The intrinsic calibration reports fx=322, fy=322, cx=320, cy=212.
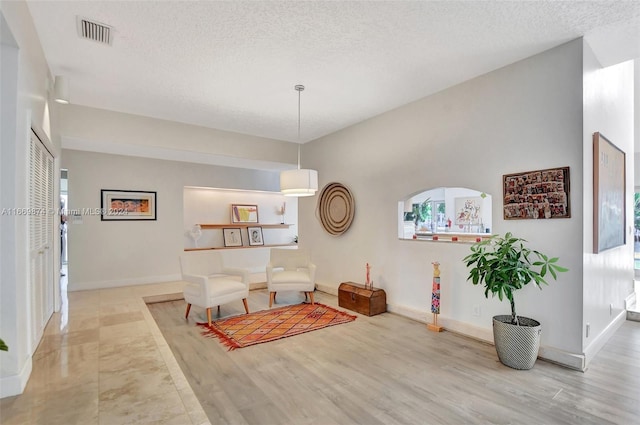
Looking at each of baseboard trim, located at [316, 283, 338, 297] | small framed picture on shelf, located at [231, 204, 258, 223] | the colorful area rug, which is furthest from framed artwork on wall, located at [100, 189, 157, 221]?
baseboard trim, located at [316, 283, 338, 297]

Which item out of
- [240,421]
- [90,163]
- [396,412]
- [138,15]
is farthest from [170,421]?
[90,163]

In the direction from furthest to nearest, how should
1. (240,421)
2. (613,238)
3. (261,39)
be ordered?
(613,238)
(261,39)
(240,421)

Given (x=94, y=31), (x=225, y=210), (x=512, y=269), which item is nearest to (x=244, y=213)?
(x=225, y=210)

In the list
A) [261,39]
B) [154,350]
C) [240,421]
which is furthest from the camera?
[154,350]

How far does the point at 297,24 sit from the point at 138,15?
3.87ft

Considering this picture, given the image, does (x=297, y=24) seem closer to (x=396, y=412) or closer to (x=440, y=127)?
(x=440, y=127)

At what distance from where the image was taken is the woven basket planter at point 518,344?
269 cm

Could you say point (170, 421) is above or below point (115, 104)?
below

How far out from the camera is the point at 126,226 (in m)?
5.93

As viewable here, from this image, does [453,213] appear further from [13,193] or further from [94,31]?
[13,193]

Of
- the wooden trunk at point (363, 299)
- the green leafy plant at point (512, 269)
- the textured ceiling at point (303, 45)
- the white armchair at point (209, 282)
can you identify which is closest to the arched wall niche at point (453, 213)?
the wooden trunk at point (363, 299)

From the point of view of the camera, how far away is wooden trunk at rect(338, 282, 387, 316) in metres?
4.23

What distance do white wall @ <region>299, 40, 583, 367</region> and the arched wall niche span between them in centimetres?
118

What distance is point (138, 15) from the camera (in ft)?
7.84
